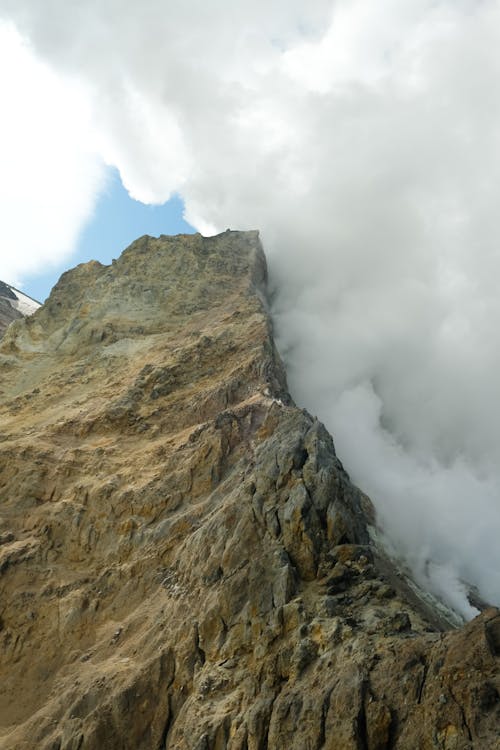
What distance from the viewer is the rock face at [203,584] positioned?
13.4 metres

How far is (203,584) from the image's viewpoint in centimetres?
2058

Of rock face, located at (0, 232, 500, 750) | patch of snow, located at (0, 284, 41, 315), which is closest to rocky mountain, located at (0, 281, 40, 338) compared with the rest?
patch of snow, located at (0, 284, 41, 315)

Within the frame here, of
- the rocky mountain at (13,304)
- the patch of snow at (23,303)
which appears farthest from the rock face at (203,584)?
the patch of snow at (23,303)

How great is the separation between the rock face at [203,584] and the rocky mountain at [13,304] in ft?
237

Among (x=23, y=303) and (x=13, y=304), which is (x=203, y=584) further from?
(x=23, y=303)

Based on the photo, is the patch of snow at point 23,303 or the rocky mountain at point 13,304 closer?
the rocky mountain at point 13,304

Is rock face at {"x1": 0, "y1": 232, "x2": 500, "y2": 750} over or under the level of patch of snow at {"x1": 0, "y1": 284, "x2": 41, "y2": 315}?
under

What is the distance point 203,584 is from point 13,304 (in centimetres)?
12169

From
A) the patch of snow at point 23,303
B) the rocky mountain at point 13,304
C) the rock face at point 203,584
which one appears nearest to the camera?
the rock face at point 203,584

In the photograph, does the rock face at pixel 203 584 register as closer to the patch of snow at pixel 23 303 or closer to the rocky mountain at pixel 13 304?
the rocky mountain at pixel 13 304

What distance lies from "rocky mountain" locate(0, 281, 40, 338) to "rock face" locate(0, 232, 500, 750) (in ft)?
237

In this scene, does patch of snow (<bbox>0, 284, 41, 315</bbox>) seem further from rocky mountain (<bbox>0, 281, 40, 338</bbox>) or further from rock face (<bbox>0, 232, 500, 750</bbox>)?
rock face (<bbox>0, 232, 500, 750</bbox>)

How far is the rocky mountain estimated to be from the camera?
352 ft

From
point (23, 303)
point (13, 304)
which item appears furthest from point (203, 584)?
point (23, 303)
